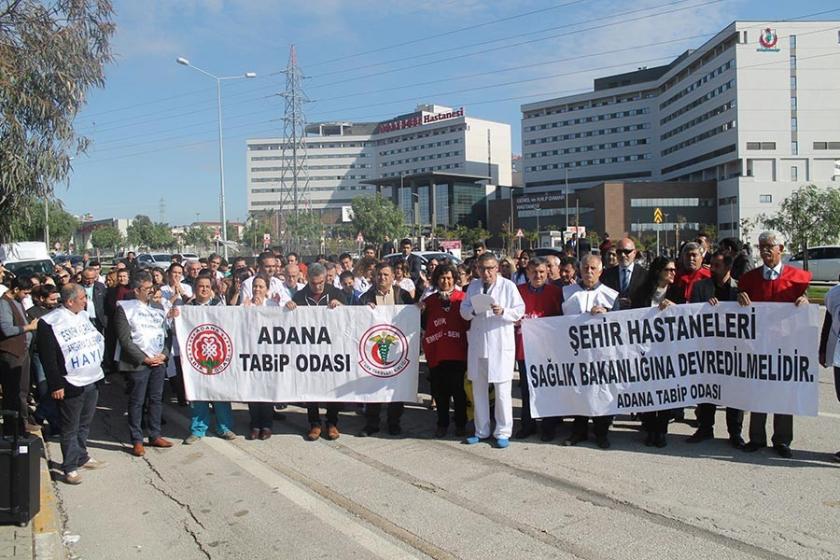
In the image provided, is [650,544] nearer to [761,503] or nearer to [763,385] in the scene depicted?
[761,503]

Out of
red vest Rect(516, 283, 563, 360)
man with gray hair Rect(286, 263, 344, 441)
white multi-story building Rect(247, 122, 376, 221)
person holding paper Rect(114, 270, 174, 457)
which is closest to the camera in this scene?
person holding paper Rect(114, 270, 174, 457)

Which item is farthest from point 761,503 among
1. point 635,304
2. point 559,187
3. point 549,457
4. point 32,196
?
point 559,187

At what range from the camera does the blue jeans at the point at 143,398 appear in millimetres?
7031

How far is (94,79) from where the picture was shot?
1484cm

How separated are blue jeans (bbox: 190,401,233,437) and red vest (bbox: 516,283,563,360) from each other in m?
3.25

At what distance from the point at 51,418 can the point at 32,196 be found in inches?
344

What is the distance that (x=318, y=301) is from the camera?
26.1 feet

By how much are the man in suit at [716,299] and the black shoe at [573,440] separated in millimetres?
1026

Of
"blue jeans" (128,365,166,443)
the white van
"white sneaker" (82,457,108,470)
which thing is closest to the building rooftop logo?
the white van

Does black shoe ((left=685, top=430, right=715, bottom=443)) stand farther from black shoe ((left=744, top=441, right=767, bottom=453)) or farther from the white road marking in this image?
the white road marking

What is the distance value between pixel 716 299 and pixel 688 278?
0.39m

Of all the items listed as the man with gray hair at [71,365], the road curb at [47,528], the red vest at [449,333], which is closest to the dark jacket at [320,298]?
the red vest at [449,333]

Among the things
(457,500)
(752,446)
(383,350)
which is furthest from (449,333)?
(752,446)

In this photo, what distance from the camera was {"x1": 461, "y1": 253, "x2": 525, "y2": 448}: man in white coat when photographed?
22.7 ft
